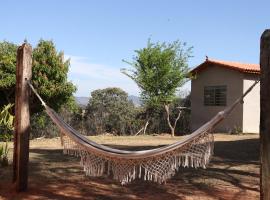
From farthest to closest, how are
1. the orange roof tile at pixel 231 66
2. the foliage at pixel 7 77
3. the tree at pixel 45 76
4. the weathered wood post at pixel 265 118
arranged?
1. the orange roof tile at pixel 231 66
2. the tree at pixel 45 76
3. the foliage at pixel 7 77
4. the weathered wood post at pixel 265 118

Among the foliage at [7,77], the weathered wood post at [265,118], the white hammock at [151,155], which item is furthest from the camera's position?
the foliage at [7,77]

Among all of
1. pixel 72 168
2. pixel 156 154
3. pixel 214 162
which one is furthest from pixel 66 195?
pixel 214 162

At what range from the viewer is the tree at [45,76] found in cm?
1496

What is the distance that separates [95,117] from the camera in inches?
717

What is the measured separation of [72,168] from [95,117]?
37.3 feet

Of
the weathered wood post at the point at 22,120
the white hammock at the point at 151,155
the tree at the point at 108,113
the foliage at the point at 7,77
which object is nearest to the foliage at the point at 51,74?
the foliage at the point at 7,77

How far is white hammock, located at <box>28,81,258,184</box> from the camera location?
393 cm

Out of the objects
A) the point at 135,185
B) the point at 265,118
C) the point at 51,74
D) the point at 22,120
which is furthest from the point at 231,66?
the point at 265,118

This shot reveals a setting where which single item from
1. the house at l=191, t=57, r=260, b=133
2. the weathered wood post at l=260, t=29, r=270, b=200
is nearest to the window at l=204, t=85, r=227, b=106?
the house at l=191, t=57, r=260, b=133

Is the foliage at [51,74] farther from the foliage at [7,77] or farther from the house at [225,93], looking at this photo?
the house at [225,93]

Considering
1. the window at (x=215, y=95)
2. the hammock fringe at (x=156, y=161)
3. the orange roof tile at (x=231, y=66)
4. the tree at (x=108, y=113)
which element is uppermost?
the orange roof tile at (x=231, y=66)

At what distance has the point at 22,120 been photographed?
5.13m

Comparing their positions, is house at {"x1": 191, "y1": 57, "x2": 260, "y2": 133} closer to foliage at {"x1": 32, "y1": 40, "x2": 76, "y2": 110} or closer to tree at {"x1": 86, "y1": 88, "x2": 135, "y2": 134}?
tree at {"x1": 86, "y1": 88, "x2": 135, "y2": 134}

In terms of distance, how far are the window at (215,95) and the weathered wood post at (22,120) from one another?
44.4ft
